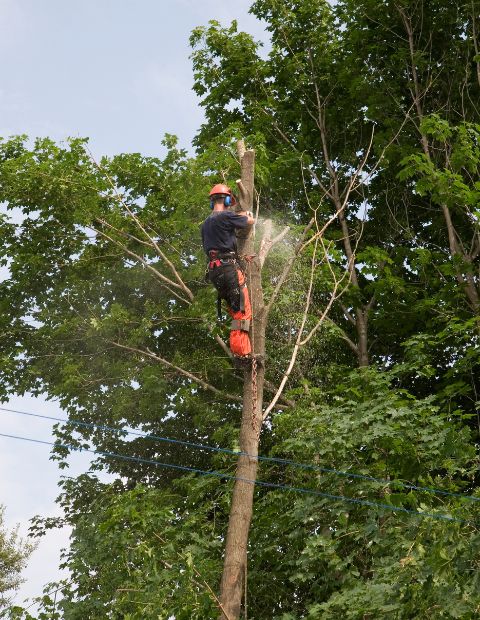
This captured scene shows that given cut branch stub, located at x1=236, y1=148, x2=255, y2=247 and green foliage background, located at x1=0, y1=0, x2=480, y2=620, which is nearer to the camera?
cut branch stub, located at x1=236, y1=148, x2=255, y2=247

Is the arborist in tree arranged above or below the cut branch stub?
below

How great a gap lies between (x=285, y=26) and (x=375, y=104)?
3238 mm

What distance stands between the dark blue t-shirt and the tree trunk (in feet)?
0.62

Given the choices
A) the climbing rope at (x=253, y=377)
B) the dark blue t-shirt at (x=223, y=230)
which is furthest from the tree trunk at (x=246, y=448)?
the dark blue t-shirt at (x=223, y=230)

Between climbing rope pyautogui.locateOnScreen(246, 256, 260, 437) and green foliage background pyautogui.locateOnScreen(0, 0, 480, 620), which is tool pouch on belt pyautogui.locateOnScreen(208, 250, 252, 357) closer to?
climbing rope pyautogui.locateOnScreen(246, 256, 260, 437)

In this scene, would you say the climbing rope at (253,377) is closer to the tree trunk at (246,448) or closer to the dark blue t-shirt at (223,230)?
the tree trunk at (246,448)

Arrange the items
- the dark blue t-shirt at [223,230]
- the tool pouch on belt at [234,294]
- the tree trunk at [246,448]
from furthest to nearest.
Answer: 1. the dark blue t-shirt at [223,230]
2. the tool pouch on belt at [234,294]
3. the tree trunk at [246,448]

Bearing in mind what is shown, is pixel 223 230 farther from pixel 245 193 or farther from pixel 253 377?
pixel 253 377

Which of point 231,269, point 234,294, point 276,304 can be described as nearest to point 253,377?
point 234,294

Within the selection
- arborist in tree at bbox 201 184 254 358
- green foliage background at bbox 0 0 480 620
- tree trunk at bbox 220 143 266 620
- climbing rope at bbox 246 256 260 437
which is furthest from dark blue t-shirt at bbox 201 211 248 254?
green foliage background at bbox 0 0 480 620

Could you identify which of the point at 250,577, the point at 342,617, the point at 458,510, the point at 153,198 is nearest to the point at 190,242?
the point at 153,198

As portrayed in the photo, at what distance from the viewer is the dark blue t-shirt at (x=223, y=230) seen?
7816 mm

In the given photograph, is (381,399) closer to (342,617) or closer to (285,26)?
(342,617)

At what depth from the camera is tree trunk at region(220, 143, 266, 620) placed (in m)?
6.88
